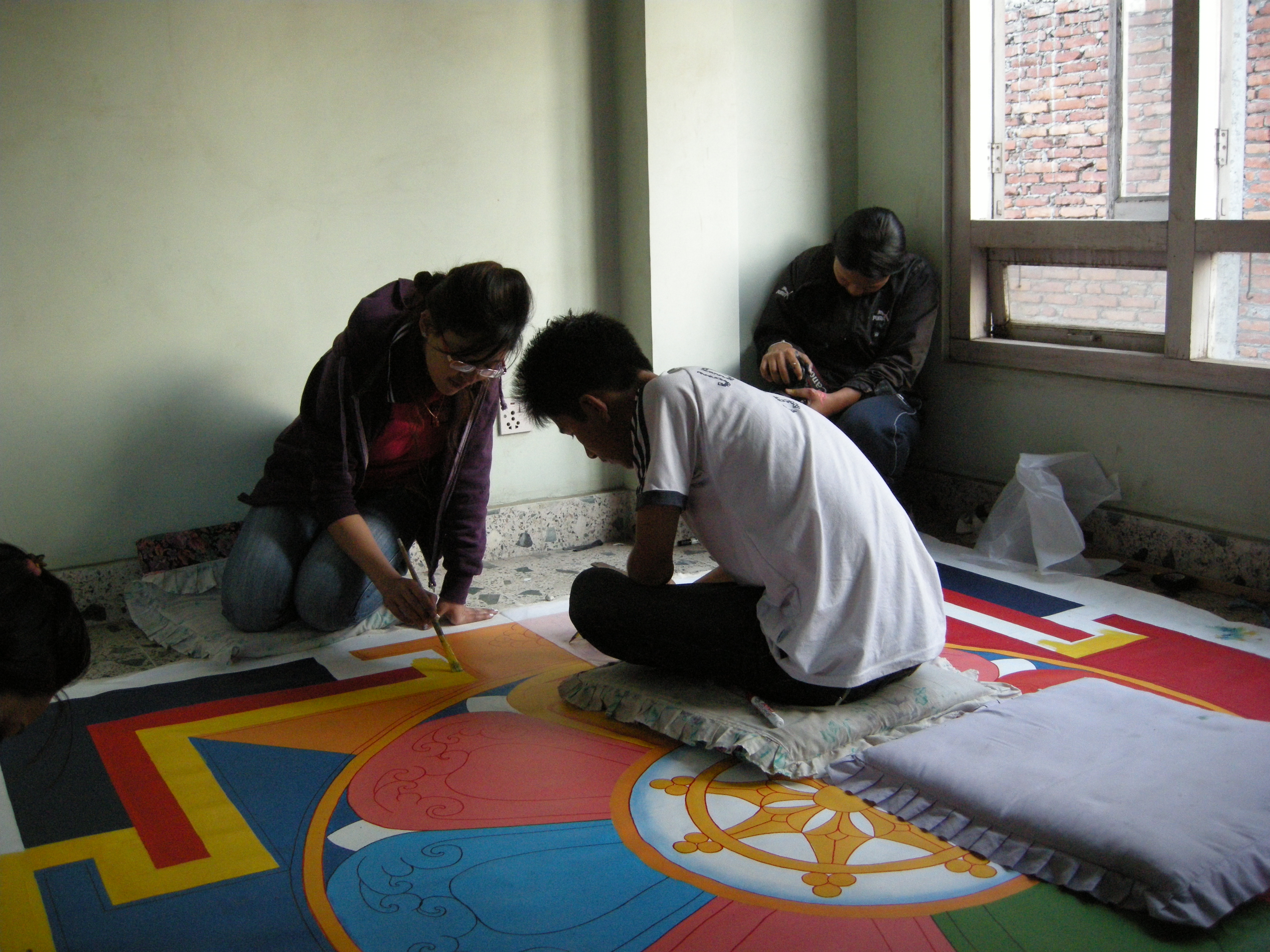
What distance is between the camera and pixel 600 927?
61.4 inches

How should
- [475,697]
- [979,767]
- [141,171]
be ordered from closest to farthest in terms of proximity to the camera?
[979,767] → [475,697] → [141,171]

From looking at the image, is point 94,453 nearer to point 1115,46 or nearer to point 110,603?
point 110,603

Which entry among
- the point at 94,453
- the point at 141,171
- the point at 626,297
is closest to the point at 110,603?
the point at 94,453

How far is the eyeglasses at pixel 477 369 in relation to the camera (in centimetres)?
226

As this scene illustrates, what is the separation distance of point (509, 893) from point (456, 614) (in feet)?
3.88

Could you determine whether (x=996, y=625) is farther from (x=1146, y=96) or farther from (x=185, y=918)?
(x=185, y=918)

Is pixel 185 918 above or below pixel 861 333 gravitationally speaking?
below

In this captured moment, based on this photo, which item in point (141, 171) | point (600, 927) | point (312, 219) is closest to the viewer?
point (600, 927)

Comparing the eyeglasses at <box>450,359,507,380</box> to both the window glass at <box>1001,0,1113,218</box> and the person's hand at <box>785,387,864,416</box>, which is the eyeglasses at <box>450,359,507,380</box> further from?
the window glass at <box>1001,0,1113,218</box>

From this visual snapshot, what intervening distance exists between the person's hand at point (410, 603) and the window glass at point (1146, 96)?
2237mm

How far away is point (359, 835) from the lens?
1.82 metres

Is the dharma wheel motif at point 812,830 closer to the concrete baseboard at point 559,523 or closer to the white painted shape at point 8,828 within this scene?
the white painted shape at point 8,828

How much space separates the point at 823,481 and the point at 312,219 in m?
1.79

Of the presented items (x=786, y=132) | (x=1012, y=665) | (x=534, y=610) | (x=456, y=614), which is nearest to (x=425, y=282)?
(x=456, y=614)
